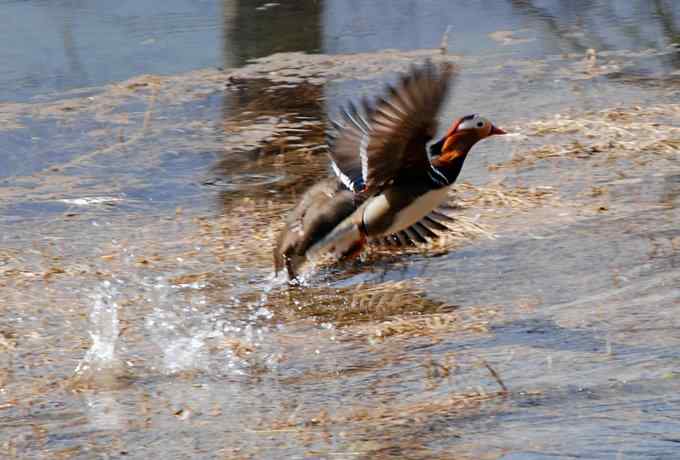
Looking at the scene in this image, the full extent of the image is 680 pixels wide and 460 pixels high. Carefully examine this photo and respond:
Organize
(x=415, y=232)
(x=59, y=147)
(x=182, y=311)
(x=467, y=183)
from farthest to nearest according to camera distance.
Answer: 1. (x=59, y=147)
2. (x=467, y=183)
3. (x=415, y=232)
4. (x=182, y=311)

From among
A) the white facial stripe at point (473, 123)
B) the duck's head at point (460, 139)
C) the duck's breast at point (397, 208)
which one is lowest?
the duck's breast at point (397, 208)

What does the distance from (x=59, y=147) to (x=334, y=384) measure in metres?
4.63

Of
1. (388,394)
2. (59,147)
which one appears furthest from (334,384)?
(59,147)

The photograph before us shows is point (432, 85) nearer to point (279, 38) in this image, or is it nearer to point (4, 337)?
point (4, 337)

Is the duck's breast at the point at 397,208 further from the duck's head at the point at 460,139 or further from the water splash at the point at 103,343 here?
the water splash at the point at 103,343

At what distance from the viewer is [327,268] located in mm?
7496

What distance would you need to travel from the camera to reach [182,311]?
6957mm

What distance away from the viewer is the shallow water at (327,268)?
5.50 meters

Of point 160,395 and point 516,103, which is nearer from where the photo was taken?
point 160,395

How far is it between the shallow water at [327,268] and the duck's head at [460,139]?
0.58 meters

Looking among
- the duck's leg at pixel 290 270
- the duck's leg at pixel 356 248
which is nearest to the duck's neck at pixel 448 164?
the duck's leg at pixel 356 248

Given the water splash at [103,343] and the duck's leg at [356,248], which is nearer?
the water splash at [103,343]

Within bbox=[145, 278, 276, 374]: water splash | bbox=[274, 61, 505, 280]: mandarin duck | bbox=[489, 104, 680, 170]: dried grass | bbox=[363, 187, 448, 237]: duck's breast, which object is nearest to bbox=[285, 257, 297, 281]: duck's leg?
bbox=[274, 61, 505, 280]: mandarin duck

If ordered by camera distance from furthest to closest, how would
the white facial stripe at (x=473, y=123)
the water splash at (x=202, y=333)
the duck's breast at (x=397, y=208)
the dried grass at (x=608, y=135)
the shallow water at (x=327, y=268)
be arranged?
1. the dried grass at (x=608, y=135)
2. the white facial stripe at (x=473, y=123)
3. the duck's breast at (x=397, y=208)
4. the water splash at (x=202, y=333)
5. the shallow water at (x=327, y=268)
